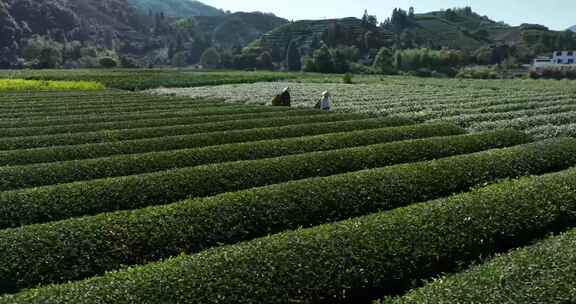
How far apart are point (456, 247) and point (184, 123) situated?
20.3 meters

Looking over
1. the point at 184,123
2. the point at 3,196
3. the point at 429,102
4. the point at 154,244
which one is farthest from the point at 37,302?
the point at 429,102

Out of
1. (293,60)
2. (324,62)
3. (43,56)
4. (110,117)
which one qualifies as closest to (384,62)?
(324,62)

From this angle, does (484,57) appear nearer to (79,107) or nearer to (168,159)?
(79,107)

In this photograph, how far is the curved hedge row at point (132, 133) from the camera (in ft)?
70.8

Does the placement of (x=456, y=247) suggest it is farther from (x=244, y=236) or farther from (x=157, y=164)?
(x=157, y=164)

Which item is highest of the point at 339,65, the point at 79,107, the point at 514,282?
the point at 339,65

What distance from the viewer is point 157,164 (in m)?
16.9

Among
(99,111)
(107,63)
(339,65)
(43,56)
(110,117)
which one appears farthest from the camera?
(107,63)

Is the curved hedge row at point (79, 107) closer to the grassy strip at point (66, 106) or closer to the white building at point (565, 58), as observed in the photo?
the grassy strip at point (66, 106)

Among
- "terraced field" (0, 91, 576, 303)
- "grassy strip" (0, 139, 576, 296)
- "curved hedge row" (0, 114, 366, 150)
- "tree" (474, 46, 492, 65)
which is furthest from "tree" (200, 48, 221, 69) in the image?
"grassy strip" (0, 139, 576, 296)

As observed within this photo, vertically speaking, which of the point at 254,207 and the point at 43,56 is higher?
the point at 43,56

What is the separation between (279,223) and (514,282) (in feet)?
17.0

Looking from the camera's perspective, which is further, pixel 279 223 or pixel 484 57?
pixel 484 57

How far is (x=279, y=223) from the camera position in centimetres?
1165
